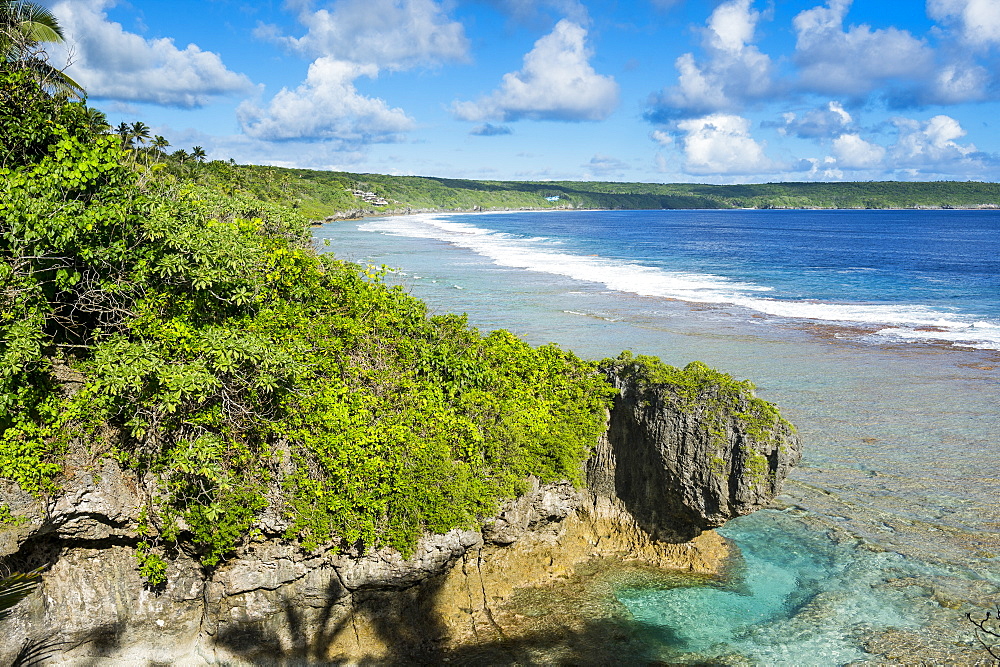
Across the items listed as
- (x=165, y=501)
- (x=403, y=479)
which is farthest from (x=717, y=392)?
(x=165, y=501)

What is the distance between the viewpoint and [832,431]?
1812 cm

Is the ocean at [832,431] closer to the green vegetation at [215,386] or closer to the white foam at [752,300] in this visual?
the white foam at [752,300]

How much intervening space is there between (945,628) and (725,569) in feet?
10.6

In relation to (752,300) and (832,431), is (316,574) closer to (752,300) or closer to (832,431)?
(832,431)

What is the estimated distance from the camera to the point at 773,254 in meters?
77.7

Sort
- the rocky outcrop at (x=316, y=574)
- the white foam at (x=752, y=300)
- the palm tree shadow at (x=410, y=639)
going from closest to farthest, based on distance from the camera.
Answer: the rocky outcrop at (x=316, y=574) → the palm tree shadow at (x=410, y=639) → the white foam at (x=752, y=300)

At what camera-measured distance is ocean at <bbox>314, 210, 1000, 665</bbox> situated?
1025 cm

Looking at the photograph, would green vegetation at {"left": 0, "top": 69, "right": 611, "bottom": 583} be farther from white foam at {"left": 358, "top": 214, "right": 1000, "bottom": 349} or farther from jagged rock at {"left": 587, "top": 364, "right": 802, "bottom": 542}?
white foam at {"left": 358, "top": 214, "right": 1000, "bottom": 349}

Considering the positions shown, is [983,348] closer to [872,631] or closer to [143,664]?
[872,631]

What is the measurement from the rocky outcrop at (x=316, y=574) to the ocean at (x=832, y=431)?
1.99m

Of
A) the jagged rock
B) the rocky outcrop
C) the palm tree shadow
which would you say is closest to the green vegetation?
the rocky outcrop

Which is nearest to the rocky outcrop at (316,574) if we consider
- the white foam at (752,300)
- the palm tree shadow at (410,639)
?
the palm tree shadow at (410,639)

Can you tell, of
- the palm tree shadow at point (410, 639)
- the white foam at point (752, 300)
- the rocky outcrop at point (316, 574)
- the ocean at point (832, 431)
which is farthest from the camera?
the white foam at point (752, 300)

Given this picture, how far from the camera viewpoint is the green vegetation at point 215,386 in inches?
347
